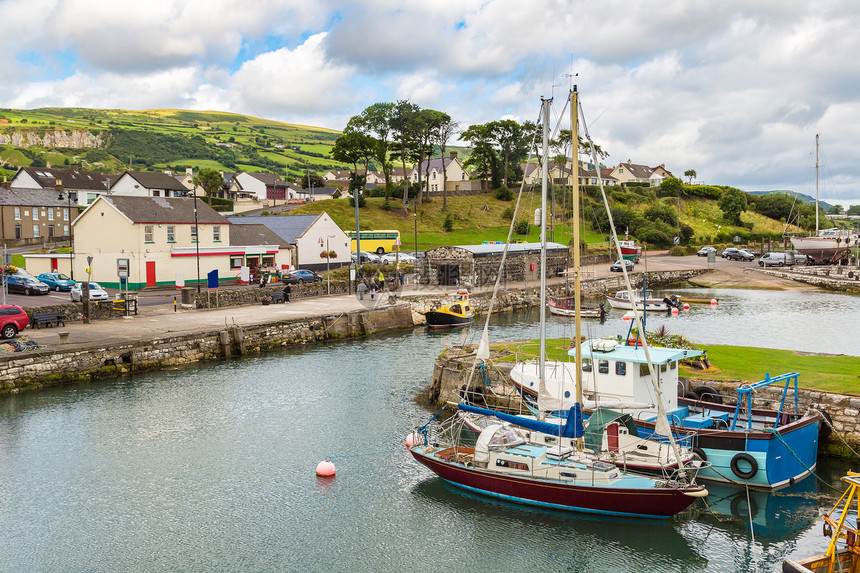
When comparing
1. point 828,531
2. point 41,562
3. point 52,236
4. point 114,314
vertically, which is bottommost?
point 41,562

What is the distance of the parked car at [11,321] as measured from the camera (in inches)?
1367

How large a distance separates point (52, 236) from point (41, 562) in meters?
88.0

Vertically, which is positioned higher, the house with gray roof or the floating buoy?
the house with gray roof

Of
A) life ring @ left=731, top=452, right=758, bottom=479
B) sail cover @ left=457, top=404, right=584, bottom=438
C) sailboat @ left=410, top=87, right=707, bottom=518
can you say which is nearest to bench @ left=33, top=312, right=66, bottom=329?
sailboat @ left=410, top=87, right=707, bottom=518

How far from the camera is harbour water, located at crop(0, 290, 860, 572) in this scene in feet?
57.2

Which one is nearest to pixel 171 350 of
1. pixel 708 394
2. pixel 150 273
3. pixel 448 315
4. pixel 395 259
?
pixel 448 315

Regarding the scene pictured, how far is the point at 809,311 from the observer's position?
56.2 m

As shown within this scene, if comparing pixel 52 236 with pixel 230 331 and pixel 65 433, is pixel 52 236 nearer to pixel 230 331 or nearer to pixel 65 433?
pixel 230 331

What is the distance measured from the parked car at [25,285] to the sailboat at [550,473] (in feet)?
133

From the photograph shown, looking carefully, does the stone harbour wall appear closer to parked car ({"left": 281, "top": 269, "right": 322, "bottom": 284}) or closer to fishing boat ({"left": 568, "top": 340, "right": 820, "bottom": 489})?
parked car ({"left": 281, "top": 269, "right": 322, "bottom": 284})

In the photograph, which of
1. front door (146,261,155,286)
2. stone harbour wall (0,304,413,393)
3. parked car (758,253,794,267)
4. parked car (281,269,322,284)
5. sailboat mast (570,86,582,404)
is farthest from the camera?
parked car (758,253,794,267)

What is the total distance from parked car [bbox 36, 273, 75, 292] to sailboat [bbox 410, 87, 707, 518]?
42.7 m

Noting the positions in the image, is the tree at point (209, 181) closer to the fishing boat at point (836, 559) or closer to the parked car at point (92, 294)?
the parked car at point (92, 294)

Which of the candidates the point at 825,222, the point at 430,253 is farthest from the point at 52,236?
the point at 825,222
